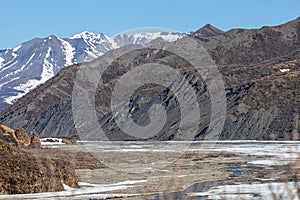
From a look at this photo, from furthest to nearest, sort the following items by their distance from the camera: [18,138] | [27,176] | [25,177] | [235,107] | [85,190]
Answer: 1. [235,107]
2. [18,138]
3. [85,190]
4. [25,177]
5. [27,176]

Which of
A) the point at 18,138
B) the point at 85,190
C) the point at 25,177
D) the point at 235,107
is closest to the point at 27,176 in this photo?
the point at 25,177

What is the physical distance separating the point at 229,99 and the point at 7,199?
10841cm

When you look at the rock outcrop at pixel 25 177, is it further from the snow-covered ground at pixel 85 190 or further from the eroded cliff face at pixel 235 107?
the eroded cliff face at pixel 235 107

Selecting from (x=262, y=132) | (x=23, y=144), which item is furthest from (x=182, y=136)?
(x=23, y=144)

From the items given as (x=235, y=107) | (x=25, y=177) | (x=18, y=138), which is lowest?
(x=25, y=177)

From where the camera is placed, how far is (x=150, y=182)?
28578 mm

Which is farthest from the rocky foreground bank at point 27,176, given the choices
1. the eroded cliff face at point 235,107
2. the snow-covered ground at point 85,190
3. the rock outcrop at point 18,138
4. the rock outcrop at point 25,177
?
the eroded cliff face at point 235,107

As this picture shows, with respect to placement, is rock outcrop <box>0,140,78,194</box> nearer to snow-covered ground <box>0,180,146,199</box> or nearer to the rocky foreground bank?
the rocky foreground bank

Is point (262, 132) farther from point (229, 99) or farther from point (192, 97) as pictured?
point (192, 97)

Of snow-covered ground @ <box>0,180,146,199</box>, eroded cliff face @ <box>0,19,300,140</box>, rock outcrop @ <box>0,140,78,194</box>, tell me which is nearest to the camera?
snow-covered ground @ <box>0,180,146,199</box>

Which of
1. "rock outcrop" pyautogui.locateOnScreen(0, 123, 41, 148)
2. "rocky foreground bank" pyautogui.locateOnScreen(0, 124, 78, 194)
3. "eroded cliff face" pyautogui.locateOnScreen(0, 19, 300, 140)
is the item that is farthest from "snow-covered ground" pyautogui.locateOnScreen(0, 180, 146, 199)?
"eroded cliff face" pyautogui.locateOnScreen(0, 19, 300, 140)

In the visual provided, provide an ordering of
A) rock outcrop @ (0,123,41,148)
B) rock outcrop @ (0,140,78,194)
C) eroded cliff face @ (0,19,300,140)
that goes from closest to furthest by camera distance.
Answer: rock outcrop @ (0,140,78,194), rock outcrop @ (0,123,41,148), eroded cliff face @ (0,19,300,140)

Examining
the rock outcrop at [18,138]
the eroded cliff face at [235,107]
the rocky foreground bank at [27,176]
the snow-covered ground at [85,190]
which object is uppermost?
the eroded cliff face at [235,107]

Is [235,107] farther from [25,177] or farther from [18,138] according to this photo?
[25,177]
